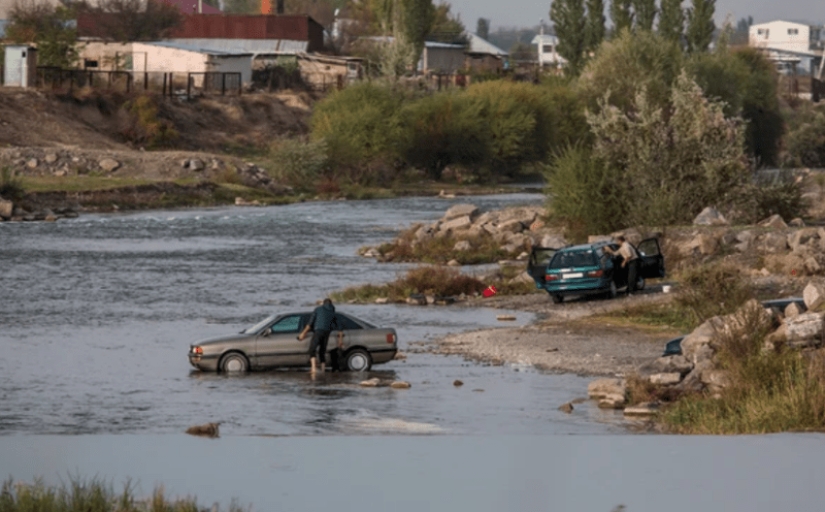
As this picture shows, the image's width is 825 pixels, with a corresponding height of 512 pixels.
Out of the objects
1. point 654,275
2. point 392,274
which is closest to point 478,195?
point 392,274

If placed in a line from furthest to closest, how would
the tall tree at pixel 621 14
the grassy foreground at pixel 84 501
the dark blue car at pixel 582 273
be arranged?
1. the tall tree at pixel 621 14
2. the dark blue car at pixel 582 273
3. the grassy foreground at pixel 84 501

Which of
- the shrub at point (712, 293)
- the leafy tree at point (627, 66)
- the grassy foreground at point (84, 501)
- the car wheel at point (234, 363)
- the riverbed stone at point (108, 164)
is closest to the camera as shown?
the grassy foreground at point (84, 501)

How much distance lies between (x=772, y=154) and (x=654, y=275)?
80.4 m

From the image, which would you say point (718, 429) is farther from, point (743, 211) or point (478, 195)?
point (478, 195)

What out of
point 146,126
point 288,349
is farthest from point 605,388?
point 146,126

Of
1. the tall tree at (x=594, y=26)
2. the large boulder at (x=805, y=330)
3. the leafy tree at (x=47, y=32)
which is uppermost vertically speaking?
the tall tree at (x=594, y=26)

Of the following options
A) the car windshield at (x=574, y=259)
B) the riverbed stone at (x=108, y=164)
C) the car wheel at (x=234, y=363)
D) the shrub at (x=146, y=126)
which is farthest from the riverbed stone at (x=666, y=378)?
the shrub at (x=146, y=126)

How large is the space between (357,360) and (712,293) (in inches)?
399

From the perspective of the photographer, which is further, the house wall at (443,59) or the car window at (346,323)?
the house wall at (443,59)

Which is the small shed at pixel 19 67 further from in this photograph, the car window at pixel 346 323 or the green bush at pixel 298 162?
the car window at pixel 346 323

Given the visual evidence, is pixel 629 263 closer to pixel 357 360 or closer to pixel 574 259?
pixel 574 259

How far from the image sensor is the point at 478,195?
9306cm

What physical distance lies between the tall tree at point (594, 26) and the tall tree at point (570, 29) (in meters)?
0.42

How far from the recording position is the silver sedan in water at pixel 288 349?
29266 mm
